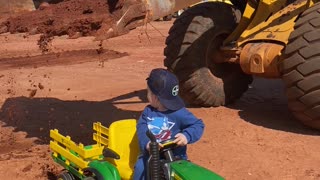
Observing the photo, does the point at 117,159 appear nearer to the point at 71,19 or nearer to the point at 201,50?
the point at 71,19

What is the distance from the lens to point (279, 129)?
6.34 metres

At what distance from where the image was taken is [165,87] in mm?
3262

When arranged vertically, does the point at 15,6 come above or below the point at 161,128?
above

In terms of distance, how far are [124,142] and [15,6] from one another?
2.95 metres

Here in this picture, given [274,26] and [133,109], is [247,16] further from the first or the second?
[133,109]

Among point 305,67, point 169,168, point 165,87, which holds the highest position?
point 165,87

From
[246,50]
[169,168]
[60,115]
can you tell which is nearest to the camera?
[169,168]

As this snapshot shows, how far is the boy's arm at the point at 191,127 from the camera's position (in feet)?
10.9

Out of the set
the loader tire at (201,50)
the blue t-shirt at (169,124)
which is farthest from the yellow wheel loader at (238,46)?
the blue t-shirt at (169,124)

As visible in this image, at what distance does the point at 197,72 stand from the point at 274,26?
4.48 ft

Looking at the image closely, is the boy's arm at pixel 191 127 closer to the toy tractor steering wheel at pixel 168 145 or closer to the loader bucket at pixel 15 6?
the toy tractor steering wheel at pixel 168 145

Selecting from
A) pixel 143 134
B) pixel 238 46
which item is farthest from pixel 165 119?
pixel 238 46

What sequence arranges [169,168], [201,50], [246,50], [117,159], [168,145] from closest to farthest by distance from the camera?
[169,168], [168,145], [117,159], [246,50], [201,50]

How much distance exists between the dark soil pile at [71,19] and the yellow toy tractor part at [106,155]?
90cm
